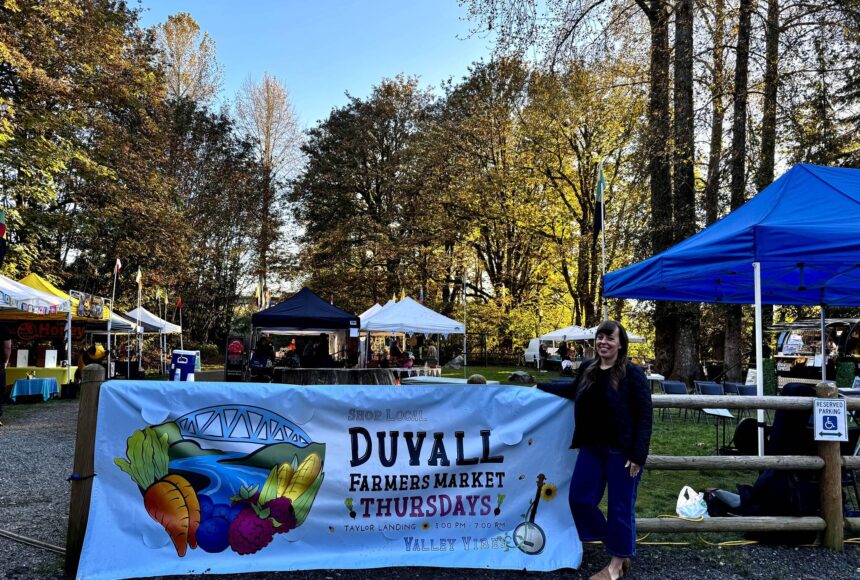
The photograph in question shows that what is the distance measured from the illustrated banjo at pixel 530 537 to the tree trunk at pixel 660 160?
12523 mm

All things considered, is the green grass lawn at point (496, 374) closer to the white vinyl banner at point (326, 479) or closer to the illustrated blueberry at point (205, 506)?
the white vinyl banner at point (326, 479)

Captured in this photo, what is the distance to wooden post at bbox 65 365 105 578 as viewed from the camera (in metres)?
3.56

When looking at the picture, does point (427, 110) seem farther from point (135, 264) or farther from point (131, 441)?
point (131, 441)

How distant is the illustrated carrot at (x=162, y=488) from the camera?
11.8 feet

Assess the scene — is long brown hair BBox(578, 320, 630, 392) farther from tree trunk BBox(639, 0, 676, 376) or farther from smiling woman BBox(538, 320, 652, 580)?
tree trunk BBox(639, 0, 676, 376)

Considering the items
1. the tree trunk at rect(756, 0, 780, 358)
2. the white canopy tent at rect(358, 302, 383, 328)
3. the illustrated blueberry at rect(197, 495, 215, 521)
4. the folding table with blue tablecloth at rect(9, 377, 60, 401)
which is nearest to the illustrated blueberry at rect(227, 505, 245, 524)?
the illustrated blueberry at rect(197, 495, 215, 521)

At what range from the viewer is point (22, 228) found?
63.2 ft

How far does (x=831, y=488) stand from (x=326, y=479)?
11.9 feet

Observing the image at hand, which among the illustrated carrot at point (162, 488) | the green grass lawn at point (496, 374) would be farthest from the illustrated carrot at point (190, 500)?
the green grass lawn at point (496, 374)

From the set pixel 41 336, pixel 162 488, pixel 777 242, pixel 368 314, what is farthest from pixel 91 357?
pixel 777 242

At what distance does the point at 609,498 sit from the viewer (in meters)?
3.71

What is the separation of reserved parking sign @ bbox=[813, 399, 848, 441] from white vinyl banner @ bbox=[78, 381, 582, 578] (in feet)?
5.96

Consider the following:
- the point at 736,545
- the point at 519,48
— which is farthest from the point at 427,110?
the point at 736,545

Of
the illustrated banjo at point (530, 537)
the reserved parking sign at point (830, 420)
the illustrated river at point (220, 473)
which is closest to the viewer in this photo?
the illustrated river at point (220, 473)
